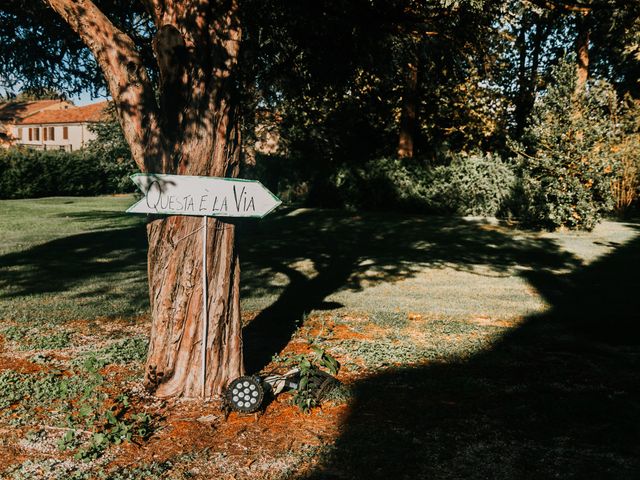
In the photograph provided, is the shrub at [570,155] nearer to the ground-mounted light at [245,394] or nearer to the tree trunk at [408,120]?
the tree trunk at [408,120]

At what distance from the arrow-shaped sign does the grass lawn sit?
4.86 ft

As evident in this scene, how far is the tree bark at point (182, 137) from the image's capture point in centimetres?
473

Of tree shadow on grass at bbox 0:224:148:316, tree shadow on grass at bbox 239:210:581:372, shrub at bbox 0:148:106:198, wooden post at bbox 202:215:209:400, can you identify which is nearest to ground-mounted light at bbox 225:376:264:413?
wooden post at bbox 202:215:209:400

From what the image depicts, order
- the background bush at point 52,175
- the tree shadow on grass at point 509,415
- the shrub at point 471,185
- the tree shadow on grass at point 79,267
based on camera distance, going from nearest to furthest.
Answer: the tree shadow on grass at point 509,415 → the tree shadow on grass at point 79,267 → the shrub at point 471,185 → the background bush at point 52,175

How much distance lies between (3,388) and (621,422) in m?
4.77

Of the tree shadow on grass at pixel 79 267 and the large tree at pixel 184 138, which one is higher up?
the large tree at pixel 184 138

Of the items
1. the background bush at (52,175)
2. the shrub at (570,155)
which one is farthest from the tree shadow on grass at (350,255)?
the background bush at (52,175)

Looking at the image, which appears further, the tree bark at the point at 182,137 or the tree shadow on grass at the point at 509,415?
the tree bark at the point at 182,137

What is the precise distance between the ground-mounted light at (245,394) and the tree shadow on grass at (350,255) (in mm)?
1135

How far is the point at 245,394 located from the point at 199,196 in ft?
4.92

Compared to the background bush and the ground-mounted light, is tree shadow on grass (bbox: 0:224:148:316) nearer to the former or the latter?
the ground-mounted light

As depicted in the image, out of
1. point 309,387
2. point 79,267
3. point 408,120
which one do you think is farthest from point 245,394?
point 408,120

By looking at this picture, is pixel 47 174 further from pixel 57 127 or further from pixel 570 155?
pixel 57 127

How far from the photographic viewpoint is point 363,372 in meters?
5.64
